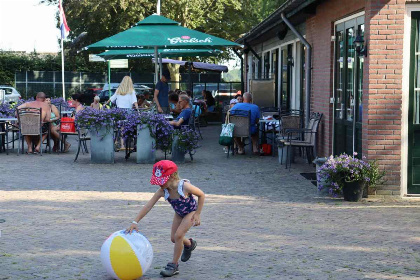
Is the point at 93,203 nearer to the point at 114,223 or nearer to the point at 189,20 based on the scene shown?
the point at 114,223

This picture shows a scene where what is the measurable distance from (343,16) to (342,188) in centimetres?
387

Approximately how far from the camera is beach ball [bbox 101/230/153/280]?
20.9 feet

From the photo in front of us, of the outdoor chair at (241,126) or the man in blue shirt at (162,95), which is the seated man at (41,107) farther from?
the outdoor chair at (241,126)

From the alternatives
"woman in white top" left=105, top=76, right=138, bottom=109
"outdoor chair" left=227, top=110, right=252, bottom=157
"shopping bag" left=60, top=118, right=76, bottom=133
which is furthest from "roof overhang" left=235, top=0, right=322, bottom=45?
"shopping bag" left=60, top=118, right=76, bottom=133

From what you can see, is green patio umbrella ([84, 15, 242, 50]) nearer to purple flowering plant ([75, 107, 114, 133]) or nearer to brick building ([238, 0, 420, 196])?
purple flowering plant ([75, 107, 114, 133])

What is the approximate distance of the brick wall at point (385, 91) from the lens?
1111 centimetres

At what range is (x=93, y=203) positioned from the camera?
10.6 m

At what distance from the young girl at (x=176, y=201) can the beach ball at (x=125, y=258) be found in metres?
0.14

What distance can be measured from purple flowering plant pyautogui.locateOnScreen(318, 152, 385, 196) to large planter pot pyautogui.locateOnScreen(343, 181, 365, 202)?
0.07 metres

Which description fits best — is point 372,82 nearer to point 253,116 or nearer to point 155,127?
point 155,127

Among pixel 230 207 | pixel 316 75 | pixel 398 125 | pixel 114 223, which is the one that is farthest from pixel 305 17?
pixel 114 223

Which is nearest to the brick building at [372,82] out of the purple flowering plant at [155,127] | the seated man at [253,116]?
the seated man at [253,116]

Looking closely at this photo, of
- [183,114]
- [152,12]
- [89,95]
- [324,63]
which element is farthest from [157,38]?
[89,95]

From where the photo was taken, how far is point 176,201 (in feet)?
21.7
